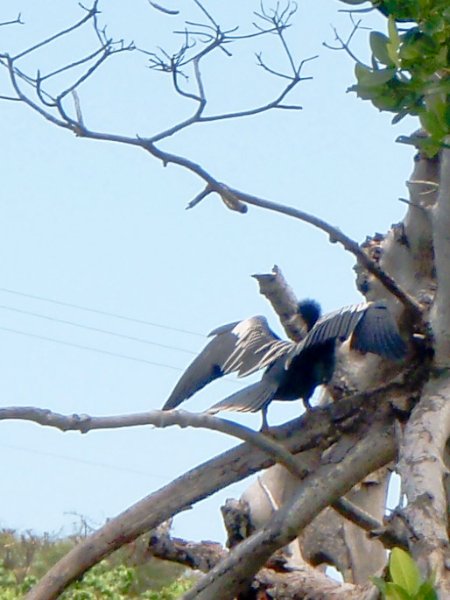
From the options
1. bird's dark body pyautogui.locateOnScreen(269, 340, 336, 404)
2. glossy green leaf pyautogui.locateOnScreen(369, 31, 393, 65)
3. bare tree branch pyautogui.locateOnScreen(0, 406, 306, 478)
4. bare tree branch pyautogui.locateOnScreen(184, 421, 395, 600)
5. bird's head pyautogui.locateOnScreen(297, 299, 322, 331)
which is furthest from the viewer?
bird's head pyautogui.locateOnScreen(297, 299, 322, 331)

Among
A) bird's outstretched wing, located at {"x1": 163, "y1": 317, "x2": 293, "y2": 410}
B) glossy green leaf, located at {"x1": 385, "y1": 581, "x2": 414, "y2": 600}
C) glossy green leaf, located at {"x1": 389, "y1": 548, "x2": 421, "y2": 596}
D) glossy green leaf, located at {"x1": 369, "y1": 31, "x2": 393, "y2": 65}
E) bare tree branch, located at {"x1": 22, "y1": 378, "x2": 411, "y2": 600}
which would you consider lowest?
bare tree branch, located at {"x1": 22, "y1": 378, "x2": 411, "y2": 600}

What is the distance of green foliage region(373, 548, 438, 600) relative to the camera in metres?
1.71

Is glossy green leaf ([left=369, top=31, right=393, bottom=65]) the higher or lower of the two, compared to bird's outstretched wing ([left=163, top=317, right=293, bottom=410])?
higher

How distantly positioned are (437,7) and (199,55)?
6.51 ft

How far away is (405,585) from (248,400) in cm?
244

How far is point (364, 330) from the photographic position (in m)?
4.08

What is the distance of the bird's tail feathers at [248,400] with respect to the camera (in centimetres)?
410

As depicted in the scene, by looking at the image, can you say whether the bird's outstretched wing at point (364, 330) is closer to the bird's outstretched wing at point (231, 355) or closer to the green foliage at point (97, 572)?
the bird's outstretched wing at point (231, 355)

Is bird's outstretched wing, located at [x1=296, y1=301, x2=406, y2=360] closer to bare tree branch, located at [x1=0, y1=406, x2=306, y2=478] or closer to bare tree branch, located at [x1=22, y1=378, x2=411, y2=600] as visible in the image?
bare tree branch, located at [x1=22, y1=378, x2=411, y2=600]

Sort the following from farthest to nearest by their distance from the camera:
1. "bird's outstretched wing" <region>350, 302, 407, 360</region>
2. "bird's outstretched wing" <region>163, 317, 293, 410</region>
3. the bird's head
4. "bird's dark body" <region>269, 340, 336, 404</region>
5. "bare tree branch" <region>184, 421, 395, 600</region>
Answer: the bird's head < "bird's dark body" <region>269, 340, 336, 404</region> < "bird's outstretched wing" <region>163, 317, 293, 410</region> < "bird's outstretched wing" <region>350, 302, 407, 360</region> < "bare tree branch" <region>184, 421, 395, 600</region>

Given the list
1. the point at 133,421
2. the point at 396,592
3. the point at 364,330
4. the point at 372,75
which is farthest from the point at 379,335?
the point at 396,592

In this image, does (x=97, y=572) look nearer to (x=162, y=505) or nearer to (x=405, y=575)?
(x=162, y=505)

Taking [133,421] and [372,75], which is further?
[133,421]

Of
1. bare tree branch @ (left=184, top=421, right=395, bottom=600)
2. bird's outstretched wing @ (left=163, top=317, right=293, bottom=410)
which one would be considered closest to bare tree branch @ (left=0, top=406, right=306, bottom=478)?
bare tree branch @ (left=184, top=421, right=395, bottom=600)
